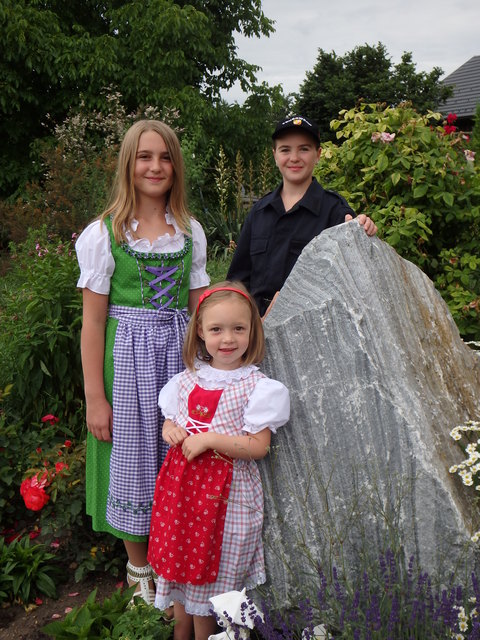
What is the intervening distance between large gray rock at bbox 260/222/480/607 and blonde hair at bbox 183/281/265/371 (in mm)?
87

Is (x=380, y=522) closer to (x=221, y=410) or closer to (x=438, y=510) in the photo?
(x=438, y=510)

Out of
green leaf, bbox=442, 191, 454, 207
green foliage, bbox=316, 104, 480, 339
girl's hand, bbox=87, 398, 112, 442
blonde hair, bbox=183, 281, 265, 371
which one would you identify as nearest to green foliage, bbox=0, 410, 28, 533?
girl's hand, bbox=87, 398, 112, 442

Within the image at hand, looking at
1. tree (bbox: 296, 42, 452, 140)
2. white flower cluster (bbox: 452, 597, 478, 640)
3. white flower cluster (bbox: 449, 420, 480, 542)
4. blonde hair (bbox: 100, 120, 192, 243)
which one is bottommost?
white flower cluster (bbox: 452, 597, 478, 640)

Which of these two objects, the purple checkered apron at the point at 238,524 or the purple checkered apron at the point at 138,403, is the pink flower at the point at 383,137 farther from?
the purple checkered apron at the point at 238,524

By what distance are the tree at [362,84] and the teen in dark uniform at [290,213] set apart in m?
18.7

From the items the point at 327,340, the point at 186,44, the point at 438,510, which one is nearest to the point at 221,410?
the point at 327,340

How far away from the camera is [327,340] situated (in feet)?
6.91

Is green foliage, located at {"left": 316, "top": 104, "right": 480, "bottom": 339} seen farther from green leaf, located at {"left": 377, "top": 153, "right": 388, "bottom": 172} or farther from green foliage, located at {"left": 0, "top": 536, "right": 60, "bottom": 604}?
green foliage, located at {"left": 0, "top": 536, "right": 60, "bottom": 604}

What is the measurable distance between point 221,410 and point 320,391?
0.34 meters

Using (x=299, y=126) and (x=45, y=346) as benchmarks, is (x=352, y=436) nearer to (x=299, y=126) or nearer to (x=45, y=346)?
(x=299, y=126)

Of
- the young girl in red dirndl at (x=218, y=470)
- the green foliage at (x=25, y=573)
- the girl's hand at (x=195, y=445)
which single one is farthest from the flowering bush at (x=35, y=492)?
the girl's hand at (x=195, y=445)

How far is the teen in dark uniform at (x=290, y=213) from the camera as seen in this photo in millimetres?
2613

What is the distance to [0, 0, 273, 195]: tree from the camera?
9156 millimetres

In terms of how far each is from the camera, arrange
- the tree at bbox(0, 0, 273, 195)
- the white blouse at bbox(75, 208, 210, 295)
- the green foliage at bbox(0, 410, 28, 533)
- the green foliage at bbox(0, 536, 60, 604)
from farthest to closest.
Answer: the tree at bbox(0, 0, 273, 195) < the green foliage at bbox(0, 410, 28, 533) < the green foliage at bbox(0, 536, 60, 604) < the white blouse at bbox(75, 208, 210, 295)
